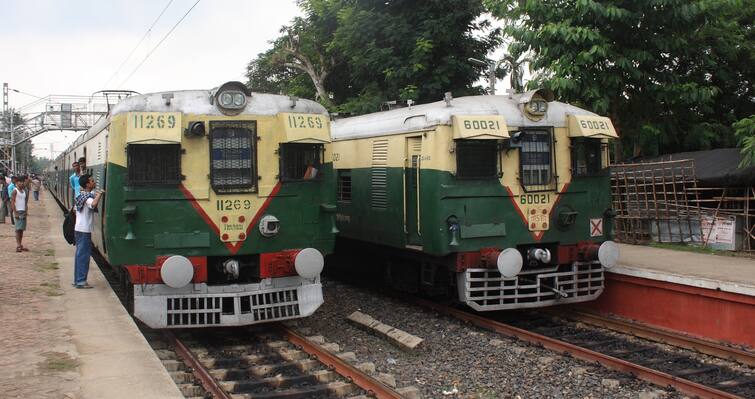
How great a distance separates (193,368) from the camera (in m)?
7.27

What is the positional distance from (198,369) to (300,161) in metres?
2.79

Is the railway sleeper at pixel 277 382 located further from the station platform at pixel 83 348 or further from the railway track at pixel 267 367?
the station platform at pixel 83 348

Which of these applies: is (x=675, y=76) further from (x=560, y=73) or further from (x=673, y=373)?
(x=673, y=373)

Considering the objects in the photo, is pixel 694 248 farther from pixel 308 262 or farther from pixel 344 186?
pixel 308 262

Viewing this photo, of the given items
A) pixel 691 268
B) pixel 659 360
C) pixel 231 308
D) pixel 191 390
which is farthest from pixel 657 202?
pixel 191 390

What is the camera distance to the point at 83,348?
22.6 feet

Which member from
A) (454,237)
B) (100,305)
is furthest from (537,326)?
(100,305)

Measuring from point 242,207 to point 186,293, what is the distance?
3.86ft

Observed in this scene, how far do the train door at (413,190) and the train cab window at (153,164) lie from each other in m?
3.28

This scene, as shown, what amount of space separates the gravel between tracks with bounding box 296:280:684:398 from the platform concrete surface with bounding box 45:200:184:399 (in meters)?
2.33

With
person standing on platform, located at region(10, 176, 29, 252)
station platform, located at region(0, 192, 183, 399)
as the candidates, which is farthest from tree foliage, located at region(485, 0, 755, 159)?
person standing on platform, located at region(10, 176, 29, 252)

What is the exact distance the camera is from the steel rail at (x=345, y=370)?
249 inches

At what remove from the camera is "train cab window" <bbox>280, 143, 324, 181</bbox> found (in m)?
8.41

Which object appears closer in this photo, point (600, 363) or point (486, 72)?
point (600, 363)
